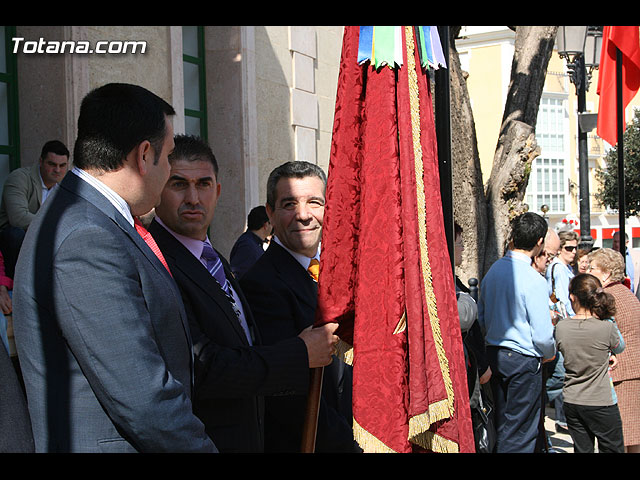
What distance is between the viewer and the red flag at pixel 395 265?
97.2 inches

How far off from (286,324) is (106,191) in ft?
3.79

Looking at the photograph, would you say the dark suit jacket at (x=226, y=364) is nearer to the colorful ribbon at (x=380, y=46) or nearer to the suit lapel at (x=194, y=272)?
the suit lapel at (x=194, y=272)

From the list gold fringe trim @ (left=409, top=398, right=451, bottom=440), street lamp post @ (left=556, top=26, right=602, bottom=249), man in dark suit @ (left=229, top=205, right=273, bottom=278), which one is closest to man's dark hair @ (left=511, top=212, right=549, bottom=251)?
man in dark suit @ (left=229, top=205, right=273, bottom=278)

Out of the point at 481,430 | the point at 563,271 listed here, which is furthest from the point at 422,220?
the point at 563,271

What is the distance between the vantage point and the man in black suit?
2.51 meters

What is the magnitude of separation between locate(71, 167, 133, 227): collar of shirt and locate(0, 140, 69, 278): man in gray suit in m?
3.68

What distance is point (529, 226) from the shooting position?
5645 millimetres

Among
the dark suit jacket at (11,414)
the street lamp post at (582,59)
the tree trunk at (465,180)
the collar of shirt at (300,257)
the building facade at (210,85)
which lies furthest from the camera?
the street lamp post at (582,59)

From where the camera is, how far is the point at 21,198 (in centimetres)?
570

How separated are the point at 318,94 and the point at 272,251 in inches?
352

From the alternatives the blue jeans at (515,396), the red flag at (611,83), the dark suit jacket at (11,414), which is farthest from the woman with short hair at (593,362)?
the dark suit jacket at (11,414)

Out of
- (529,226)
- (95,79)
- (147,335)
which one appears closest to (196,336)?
(147,335)

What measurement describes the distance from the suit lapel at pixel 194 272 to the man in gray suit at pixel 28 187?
3.18 meters

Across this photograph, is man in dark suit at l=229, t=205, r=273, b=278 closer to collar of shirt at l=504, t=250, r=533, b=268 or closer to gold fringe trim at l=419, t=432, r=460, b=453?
collar of shirt at l=504, t=250, r=533, b=268
